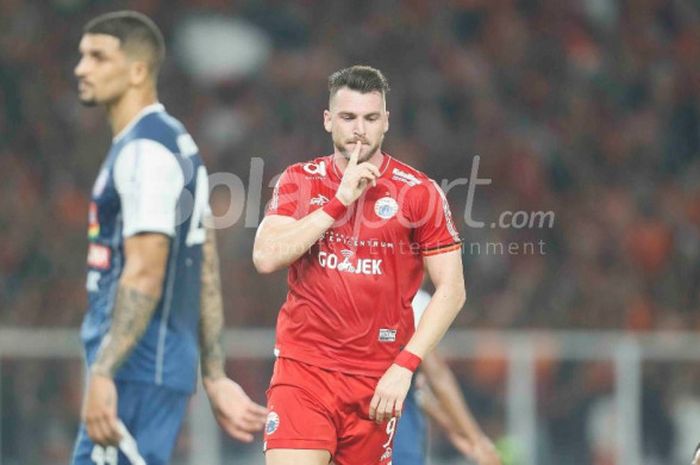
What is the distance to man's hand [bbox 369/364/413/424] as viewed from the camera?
570 centimetres

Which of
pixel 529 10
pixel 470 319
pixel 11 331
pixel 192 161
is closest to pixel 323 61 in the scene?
pixel 529 10

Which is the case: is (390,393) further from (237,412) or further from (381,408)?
(237,412)

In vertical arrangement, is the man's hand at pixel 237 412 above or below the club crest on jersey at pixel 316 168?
below

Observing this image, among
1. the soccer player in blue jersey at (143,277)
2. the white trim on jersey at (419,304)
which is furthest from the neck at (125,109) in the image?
the white trim on jersey at (419,304)

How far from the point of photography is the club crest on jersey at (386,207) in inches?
236

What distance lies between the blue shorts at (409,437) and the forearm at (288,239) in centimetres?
158

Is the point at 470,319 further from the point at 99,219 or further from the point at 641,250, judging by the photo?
the point at 99,219

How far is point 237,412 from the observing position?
6.06 meters

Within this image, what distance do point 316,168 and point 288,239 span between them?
48 centimetres

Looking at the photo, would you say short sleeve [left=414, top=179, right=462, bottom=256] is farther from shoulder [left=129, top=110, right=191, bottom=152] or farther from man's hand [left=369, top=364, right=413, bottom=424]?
shoulder [left=129, top=110, right=191, bottom=152]

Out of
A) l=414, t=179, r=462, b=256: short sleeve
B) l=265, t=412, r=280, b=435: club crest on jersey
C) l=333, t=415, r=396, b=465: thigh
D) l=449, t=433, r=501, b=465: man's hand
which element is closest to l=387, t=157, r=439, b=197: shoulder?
l=414, t=179, r=462, b=256: short sleeve

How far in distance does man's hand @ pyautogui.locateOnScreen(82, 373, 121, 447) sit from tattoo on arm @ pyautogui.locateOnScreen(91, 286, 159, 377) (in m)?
0.07

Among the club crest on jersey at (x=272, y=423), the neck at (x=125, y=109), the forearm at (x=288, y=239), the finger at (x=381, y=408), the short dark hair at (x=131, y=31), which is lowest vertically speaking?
the club crest on jersey at (x=272, y=423)

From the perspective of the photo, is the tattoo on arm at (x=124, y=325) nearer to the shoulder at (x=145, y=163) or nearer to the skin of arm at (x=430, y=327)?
the shoulder at (x=145, y=163)
